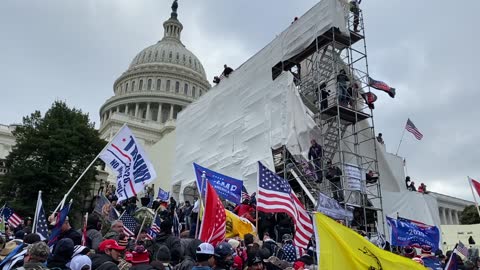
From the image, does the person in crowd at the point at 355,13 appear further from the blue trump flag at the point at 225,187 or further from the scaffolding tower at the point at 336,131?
the blue trump flag at the point at 225,187

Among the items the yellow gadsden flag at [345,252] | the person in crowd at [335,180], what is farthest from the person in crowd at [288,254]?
the person in crowd at [335,180]

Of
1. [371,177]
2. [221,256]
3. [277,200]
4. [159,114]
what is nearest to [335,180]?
[371,177]

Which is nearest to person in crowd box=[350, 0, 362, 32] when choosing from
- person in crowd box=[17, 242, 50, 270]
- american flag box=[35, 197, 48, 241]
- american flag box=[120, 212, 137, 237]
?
american flag box=[120, 212, 137, 237]

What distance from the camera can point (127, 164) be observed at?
983cm

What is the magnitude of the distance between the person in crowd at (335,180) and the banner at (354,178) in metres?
0.35

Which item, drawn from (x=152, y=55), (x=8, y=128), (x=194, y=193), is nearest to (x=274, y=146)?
(x=194, y=193)

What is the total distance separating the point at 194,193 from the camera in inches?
1011

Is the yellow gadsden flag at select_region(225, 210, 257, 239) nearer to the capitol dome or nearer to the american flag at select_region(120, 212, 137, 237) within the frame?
the american flag at select_region(120, 212, 137, 237)

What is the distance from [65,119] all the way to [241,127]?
20.1m

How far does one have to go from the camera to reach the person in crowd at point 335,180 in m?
16.0

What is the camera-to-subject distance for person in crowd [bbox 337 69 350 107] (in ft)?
55.9

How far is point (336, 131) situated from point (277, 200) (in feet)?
32.3

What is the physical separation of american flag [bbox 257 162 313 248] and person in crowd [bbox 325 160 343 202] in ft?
22.0

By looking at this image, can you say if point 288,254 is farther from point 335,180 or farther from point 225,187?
point 335,180
